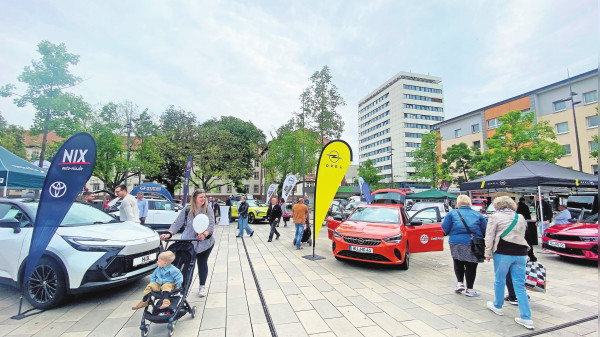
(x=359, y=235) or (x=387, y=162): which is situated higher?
(x=387, y=162)

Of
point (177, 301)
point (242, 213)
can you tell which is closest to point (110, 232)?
point (177, 301)

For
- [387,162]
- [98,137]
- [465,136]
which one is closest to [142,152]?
[98,137]

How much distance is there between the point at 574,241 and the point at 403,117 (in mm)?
68003

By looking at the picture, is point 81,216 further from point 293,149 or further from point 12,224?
point 293,149

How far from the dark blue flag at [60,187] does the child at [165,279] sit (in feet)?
5.97

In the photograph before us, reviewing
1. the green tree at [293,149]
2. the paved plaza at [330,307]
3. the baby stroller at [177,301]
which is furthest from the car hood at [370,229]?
the green tree at [293,149]

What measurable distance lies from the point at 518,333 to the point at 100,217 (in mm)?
6678

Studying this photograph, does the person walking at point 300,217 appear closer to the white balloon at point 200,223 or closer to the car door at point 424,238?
the car door at point 424,238

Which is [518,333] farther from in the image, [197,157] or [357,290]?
[197,157]

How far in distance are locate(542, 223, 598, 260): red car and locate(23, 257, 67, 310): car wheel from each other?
1073 cm

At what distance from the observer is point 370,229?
633 centimetres

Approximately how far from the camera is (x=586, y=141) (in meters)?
27.2

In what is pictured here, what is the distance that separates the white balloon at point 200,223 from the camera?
12.2ft

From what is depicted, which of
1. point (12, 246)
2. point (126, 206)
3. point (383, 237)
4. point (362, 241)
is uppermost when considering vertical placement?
point (126, 206)
